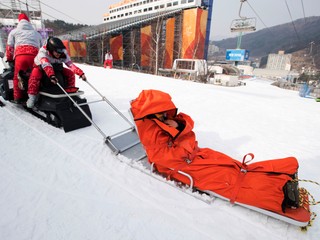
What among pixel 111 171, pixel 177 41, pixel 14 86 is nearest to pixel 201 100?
pixel 111 171

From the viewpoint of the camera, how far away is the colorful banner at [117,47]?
2897cm

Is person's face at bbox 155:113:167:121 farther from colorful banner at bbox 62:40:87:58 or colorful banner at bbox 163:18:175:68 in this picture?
colorful banner at bbox 62:40:87:58

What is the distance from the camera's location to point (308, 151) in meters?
3.29

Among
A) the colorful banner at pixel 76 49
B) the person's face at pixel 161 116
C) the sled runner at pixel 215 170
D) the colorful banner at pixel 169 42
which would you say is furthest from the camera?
the colorful banner at pixel 76 49

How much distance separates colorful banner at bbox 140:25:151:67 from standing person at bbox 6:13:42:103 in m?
25.6

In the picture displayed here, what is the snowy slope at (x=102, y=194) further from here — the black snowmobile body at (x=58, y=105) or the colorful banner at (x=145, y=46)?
the colorful banner at (x=145, y=46)

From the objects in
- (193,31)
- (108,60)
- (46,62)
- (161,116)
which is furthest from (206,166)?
(193,31)

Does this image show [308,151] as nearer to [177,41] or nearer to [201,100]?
[201,100]

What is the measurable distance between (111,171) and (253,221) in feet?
5.44

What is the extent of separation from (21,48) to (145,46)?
2640 centimetres

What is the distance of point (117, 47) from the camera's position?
29.5 meters

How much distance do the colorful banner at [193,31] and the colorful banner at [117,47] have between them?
31.8ft

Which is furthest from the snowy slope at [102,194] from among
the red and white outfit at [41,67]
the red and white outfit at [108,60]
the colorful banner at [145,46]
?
the colorful banner at [145,46]

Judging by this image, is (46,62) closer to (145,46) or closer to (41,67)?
(41,67)
